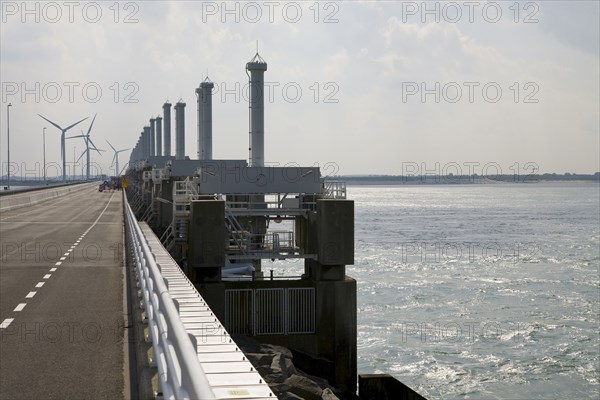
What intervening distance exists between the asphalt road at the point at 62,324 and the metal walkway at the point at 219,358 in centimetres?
119

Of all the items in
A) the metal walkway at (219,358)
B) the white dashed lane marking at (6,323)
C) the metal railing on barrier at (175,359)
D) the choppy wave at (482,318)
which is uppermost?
the metal railing on barrier at (175,359)

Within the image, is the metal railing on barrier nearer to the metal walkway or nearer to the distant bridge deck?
the metal walkway

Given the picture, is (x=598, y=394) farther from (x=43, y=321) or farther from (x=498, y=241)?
(x=498, y=241)

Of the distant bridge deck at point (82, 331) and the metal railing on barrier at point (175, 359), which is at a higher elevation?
the metal railing on barrier at point (175, 359)

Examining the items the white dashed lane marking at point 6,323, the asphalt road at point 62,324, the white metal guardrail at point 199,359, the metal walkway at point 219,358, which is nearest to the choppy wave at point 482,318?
the asphalt road at point 62,324

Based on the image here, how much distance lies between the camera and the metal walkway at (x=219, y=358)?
17.5 ft

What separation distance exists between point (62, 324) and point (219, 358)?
6767 mm

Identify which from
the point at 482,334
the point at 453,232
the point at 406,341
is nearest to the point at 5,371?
the point at 406,341

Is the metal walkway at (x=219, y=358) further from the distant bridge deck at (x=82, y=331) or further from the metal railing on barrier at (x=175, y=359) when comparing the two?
the metal railing on barrier at (x=175, y=359)

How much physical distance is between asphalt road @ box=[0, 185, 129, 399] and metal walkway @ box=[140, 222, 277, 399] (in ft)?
3.91

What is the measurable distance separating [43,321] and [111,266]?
8456 mm

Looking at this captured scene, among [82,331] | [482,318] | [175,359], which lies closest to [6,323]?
[82,331]

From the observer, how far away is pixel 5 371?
9172mm

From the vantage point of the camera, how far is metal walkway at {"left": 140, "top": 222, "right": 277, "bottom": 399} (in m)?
5.34
